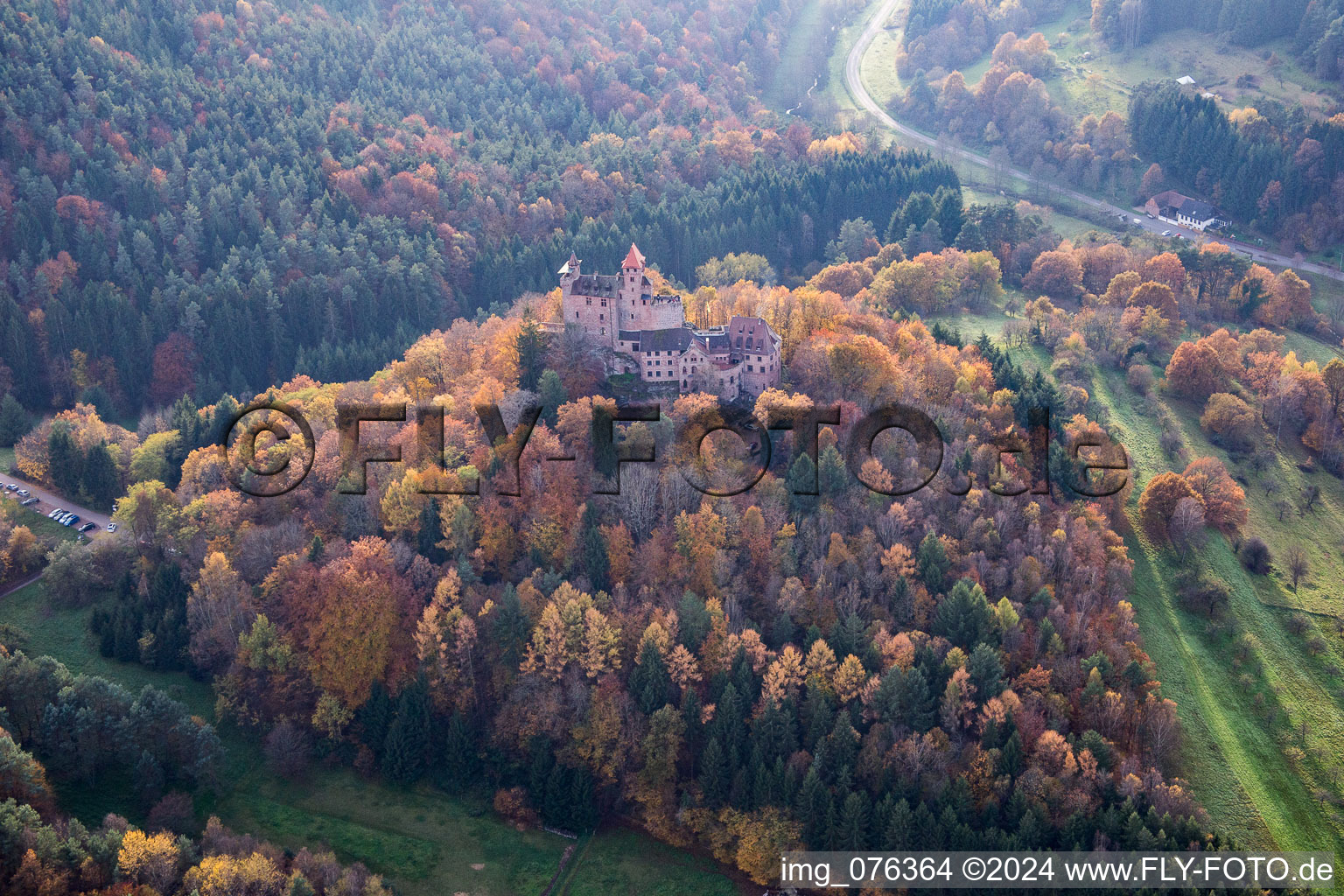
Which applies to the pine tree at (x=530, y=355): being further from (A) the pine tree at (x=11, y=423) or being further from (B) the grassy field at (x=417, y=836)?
(A) the pine tree at (x=11, y=423)

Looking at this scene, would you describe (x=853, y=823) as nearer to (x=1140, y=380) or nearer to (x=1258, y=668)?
(x=1258, y=668)

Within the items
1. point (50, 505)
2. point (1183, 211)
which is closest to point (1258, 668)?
point (50, 505)

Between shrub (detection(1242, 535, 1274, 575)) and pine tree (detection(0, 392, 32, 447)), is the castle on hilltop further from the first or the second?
pine tree (detection(0, 392, 32, 447))

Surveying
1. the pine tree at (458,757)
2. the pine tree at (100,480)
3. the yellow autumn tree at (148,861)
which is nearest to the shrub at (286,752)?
the pine tree at (458,757)

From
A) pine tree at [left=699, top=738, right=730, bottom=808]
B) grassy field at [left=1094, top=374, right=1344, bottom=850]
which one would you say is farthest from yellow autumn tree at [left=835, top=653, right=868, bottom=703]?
grassy field at [left=1094, top=374, right=1344, bottom=850]

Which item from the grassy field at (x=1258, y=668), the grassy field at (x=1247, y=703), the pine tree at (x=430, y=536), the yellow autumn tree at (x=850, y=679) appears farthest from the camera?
the pine tree at (x=430, y=536)

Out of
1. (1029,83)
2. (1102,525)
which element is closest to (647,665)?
(1102,525)
